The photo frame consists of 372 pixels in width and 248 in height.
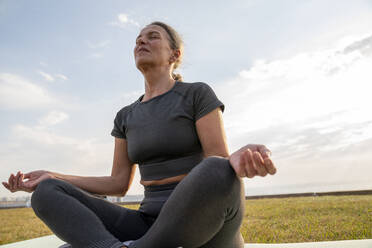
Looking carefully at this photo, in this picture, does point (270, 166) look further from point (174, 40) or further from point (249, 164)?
point (174, 40)

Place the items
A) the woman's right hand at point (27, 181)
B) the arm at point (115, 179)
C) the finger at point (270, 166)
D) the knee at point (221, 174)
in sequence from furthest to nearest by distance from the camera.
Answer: the arm at point (115, 179), the woman's right hand at point (27, 181), the knee at point (221, 174), the finger at point (270, 166)

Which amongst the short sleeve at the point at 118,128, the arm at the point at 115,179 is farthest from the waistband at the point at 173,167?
the short sleeve at the point at 118,128

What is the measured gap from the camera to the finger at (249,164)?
1.16 m

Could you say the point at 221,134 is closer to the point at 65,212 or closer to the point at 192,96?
the point at 192,96

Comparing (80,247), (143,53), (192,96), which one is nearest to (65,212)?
(80,247)

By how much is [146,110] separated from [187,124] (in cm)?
39

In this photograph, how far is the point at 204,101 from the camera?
199 cm

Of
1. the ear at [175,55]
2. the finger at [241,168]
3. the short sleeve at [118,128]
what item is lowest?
the finger at [241,168]

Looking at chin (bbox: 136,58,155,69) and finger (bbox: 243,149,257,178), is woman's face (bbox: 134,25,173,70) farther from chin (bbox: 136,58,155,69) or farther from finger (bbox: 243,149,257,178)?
finger (bbox: 243,149,257,178)

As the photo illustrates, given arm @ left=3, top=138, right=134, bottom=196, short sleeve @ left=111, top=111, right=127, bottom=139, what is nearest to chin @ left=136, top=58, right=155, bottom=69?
short sleeve @ left=111, top=111, right=127, bottom=139

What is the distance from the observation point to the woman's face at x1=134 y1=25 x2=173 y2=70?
7.62ft

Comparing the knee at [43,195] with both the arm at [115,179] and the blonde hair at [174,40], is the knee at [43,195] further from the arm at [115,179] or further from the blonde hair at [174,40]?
the blonde hair at [174,40]

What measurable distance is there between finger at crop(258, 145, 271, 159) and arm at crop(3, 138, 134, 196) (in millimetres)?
1380

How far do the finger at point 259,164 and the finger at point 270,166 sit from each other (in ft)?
0.05
